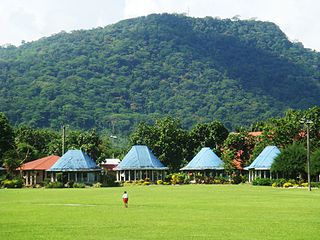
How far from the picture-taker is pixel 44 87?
559 ft

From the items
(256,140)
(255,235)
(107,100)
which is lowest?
(255,235)

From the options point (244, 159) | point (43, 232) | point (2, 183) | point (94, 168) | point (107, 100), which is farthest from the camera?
point (107, 100)

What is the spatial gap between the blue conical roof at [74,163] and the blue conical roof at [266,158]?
73.1 feet

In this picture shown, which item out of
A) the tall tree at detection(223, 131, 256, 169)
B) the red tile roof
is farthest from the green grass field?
the tall tree at detection(223, 131, 256, 169)

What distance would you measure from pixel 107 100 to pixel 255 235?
162 metres

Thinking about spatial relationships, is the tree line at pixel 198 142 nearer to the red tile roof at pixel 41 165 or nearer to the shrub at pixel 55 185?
the red tile roof at pixel 41 165

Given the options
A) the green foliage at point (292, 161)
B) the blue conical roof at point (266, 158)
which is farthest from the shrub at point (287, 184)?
the blue conical roof at point (266, 158)

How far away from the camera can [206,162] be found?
309 ft

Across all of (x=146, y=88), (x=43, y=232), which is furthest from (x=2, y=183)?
(x=146, y=88)

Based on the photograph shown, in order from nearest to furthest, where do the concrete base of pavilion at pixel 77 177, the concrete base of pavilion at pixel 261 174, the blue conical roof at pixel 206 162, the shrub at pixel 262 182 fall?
the shrub at pixel 262 182 → the concrete base of pavilion at pixel 261 174 → the concrete base of pavilion at pixel 77 177 → the blue conical roof at pixel 206 162

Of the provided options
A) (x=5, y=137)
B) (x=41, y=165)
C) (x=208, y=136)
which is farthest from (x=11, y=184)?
(x=208, y=136)

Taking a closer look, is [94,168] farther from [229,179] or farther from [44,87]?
[44,87]

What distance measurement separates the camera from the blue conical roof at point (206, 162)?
307ft

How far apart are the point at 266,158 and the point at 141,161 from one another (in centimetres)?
2014
